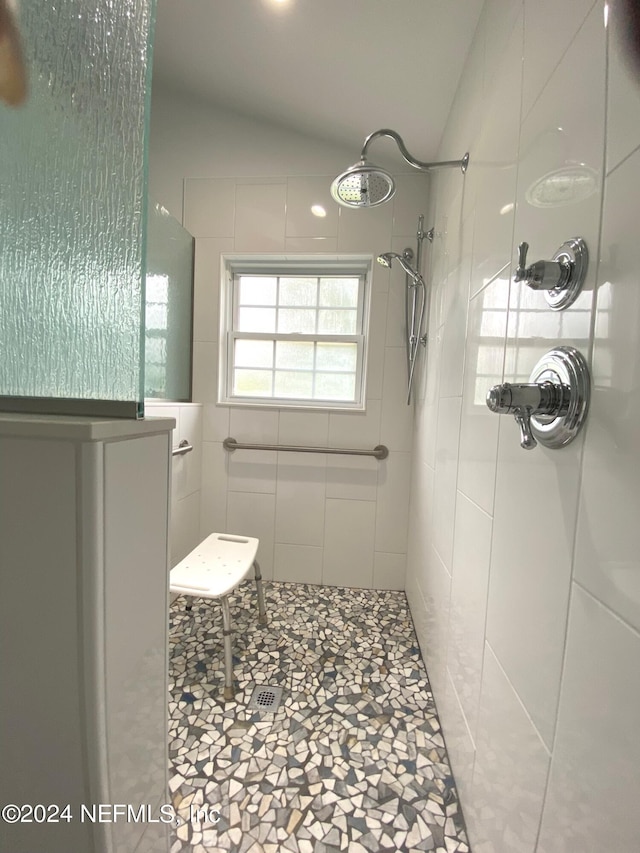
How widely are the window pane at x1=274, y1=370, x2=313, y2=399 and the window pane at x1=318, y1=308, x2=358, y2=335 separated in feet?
0.96

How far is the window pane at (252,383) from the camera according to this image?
1.96m

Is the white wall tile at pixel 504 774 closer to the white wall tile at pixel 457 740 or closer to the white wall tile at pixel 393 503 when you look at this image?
the white wall tile at pixel 457 740

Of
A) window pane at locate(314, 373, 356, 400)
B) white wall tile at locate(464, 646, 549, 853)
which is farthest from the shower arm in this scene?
white wall tile at locate(464, 646, 549, 853)

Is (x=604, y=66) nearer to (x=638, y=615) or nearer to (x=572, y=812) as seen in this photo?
(x=638, y=615)

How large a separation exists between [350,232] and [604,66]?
141 cm

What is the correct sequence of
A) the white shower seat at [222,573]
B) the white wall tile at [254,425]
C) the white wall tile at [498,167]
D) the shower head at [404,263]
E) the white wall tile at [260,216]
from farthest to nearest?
the white wall tile at [254,425], the white wall tile at [260,216], the shower head at [404,263], the white shower seat at [222,573], the white wall tile at [498,167]

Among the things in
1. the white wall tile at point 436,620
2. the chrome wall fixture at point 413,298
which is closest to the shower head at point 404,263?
the chrome wall fixture at point 413,298

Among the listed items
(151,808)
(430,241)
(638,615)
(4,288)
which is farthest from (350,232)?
(151,808)

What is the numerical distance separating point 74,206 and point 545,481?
2.88 feet

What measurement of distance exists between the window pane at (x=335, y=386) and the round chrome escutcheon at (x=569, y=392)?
138 centimetres

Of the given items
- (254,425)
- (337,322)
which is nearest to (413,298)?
(337,322)

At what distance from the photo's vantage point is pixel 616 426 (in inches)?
15.9

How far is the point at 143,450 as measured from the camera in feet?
1.52

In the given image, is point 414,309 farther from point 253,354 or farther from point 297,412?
point 253,354
